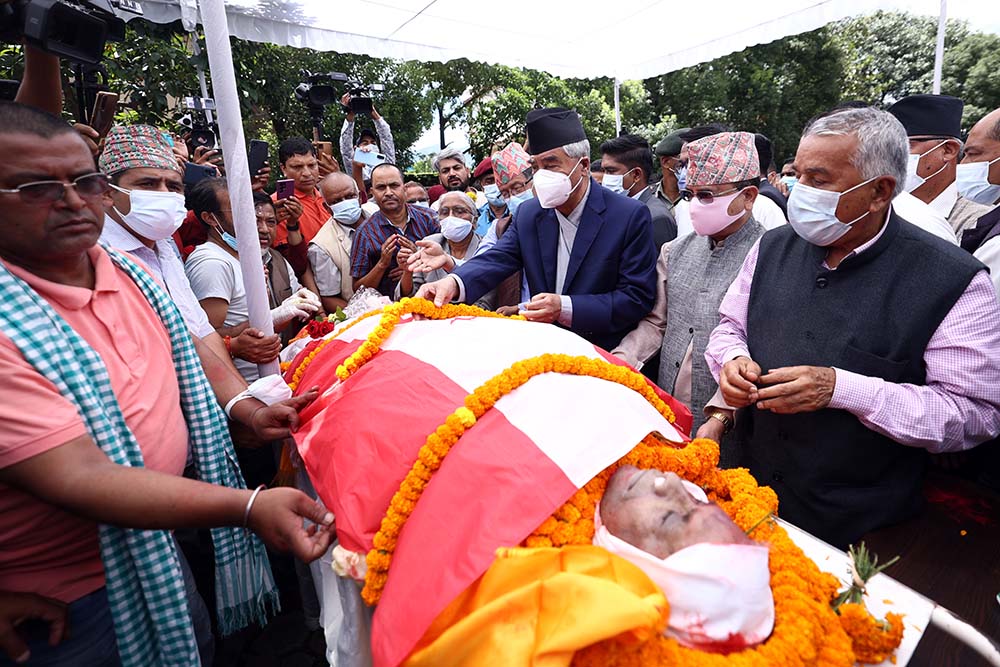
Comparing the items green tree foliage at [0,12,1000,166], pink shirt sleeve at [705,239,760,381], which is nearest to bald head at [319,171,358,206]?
pink shirt sleeve at [705,239,760,381]

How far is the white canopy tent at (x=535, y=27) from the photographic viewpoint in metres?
5.85

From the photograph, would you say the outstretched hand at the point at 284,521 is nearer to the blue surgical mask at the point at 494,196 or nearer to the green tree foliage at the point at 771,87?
the blue surgical mask at the point at 494,196

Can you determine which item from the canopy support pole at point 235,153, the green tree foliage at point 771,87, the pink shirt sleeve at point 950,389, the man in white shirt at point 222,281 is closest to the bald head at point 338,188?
the man in white shirt at point 222,281

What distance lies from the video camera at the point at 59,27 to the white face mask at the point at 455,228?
2.82 meters

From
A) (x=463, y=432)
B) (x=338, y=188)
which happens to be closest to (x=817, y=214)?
(x=463, y=432)

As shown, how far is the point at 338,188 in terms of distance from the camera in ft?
17.3

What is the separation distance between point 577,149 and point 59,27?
2.54 meters

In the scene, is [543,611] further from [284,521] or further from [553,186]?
[553,186]

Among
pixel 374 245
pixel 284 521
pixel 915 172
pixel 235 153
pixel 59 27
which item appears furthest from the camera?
pixel 374 245

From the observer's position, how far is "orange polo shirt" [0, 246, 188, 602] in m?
1.37

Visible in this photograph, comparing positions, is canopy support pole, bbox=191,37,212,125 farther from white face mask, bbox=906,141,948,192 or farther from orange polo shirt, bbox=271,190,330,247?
white face mask, bbox=906,141,948,192

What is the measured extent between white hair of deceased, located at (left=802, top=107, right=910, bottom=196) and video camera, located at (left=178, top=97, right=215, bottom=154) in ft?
20.2

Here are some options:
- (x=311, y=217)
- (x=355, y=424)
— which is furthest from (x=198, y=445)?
(x=311, y=217)

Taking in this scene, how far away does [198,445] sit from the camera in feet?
6.93
